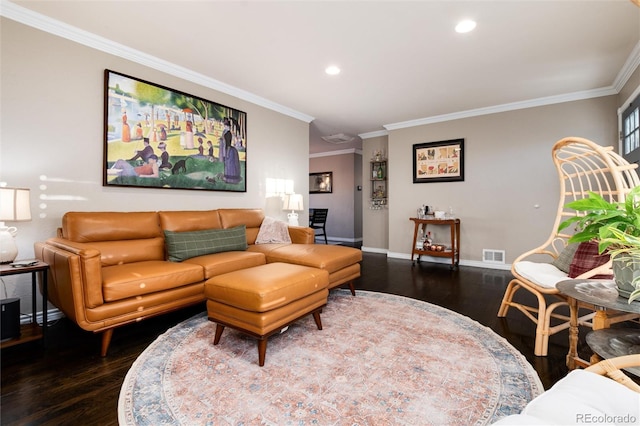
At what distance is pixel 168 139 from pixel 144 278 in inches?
67.9

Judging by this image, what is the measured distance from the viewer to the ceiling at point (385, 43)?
91.1 inches

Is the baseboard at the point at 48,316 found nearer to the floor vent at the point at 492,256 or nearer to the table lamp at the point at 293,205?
the table lamp at the point at 293,205

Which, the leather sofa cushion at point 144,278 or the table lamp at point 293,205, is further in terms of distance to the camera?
the table lamp at point 293,205

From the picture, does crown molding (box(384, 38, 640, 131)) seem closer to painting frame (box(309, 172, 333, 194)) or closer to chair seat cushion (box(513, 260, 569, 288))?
chair seat cushion (box(513, 260, 569, 288))

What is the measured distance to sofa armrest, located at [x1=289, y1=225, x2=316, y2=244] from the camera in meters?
3.82

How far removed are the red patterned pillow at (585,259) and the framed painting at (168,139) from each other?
3.56 meters

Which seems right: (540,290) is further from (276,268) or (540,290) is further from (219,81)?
(219,81)

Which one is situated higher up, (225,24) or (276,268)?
(225,24)

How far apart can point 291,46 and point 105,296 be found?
8.43 ft

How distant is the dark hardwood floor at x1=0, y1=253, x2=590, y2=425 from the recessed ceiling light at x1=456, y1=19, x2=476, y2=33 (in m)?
2.48

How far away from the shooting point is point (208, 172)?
369cm

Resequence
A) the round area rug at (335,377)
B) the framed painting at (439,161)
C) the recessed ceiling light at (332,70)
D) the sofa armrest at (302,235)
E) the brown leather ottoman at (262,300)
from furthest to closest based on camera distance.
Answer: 1. the framed painting at (439,161)
2. the sofa armrest at (302,235)
3. the recessed ceiling light at (332,70)
4. the brown leather ottoman at (262,300)
5. the round area rug at (335,377)

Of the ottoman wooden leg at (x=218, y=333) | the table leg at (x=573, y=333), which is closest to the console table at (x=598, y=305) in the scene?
the table leg at (x=573, y=333)

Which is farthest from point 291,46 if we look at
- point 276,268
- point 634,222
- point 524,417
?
point 524,417
